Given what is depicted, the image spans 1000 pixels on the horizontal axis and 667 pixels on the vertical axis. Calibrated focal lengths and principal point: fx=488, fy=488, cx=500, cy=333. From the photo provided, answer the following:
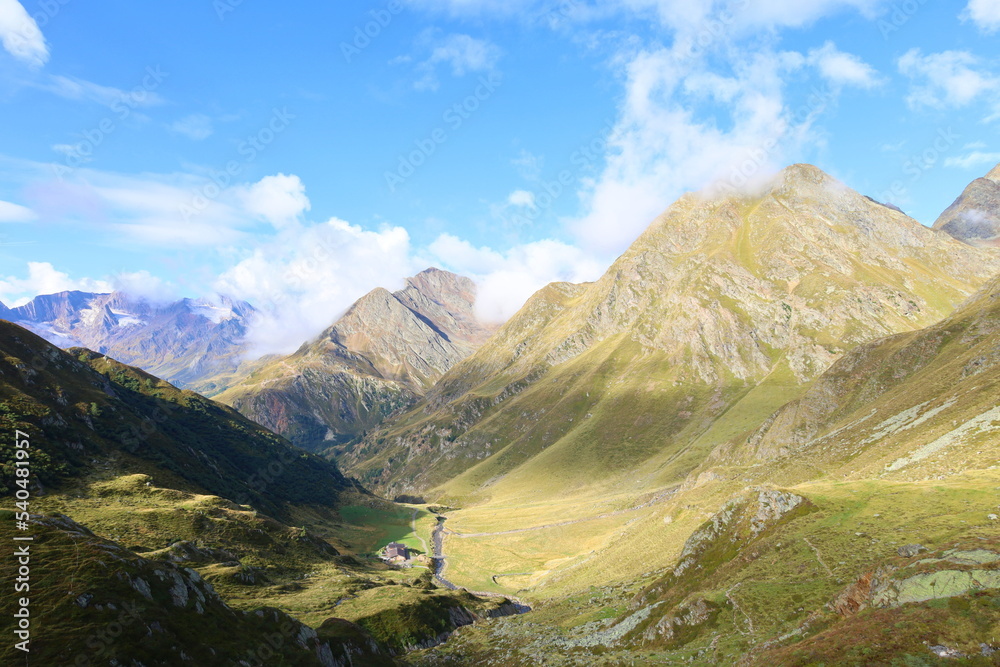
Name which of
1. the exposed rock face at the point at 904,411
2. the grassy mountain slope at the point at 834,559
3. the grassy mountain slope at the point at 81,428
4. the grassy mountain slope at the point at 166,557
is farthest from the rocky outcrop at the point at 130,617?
the exposed rock face at the point at 904,411

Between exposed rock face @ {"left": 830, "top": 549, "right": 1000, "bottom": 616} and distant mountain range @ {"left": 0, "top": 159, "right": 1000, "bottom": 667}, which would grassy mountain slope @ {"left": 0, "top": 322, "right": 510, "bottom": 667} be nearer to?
distant mountain range @ {"left": 0, "top": 159, "right": 1000, "bottom": 667}

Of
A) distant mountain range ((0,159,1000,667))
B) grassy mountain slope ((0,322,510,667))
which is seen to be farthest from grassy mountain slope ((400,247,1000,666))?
grassy mountain slope ((0,322,510,667))

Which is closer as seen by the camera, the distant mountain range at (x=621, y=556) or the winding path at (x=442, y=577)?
the distant mountain range at (x=621, y=556)

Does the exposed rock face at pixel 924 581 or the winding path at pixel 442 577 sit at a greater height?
the exposed rock face at pixel 924 581

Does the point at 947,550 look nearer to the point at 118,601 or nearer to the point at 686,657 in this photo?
the point at 686,657

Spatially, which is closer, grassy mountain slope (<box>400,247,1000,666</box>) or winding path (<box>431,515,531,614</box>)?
grassy mountain slope (<box>400,247,1000,666</box>)

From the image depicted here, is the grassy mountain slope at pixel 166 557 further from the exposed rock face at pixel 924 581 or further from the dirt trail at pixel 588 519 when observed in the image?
the exposed rock face at pixel 924 581

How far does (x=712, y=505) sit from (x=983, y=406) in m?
41.5

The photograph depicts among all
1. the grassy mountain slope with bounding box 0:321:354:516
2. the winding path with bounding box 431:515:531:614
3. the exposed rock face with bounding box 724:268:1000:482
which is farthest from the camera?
the grassy mountain slope with bounding box 0:321:354:516

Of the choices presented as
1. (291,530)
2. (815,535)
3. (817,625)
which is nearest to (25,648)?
(817,625)

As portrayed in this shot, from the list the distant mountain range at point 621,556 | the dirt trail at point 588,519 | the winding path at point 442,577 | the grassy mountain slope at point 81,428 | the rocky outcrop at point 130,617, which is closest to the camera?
the rocky outcrop at point 130,617

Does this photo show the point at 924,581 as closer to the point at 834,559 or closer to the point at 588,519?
the point at 834,559

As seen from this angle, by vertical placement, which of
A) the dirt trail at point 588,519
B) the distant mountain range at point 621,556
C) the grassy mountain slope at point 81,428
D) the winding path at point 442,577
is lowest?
the dirt trail at point 588,519

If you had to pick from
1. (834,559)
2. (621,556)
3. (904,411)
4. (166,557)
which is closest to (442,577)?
(621,556)
